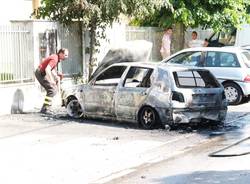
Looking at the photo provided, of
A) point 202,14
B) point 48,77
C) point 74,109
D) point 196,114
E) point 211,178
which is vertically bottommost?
point 211,178

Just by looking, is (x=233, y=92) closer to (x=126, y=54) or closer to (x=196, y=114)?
(x=126, y=54)

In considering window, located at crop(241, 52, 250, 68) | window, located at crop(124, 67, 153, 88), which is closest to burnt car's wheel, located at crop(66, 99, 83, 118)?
window, located at crop(124, 67, 153, 88)

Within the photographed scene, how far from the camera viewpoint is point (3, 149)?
10.6m

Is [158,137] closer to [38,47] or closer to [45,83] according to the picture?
[45,83]

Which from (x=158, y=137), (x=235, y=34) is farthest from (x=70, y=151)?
(x=235, y=34)

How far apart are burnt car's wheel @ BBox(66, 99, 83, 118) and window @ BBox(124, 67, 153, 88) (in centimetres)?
173

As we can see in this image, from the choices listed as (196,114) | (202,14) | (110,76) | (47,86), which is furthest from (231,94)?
(202,14)

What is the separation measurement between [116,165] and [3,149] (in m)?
2.37

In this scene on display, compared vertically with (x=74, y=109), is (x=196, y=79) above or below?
above

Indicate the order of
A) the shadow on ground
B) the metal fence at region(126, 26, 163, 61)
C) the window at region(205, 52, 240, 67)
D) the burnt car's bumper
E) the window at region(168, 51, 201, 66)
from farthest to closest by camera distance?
the metal fence at region(126, 26, 163, 61)
the window at region(168, 51, 201, 66)
the window at region(205, 52, 240, 67)
the burnt car's bumper
the shadow on ground

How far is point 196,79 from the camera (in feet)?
42.7

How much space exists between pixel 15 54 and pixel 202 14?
882 centimetres

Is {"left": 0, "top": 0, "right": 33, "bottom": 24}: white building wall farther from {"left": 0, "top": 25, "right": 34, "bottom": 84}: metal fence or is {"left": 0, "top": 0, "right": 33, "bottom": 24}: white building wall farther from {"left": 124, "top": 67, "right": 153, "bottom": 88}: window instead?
{"left": 124, "top": 67, "right": 153, "bottom": 88}: window

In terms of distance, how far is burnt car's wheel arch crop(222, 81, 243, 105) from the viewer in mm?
16633
